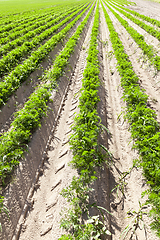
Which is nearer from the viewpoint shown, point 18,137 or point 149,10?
point 18,137

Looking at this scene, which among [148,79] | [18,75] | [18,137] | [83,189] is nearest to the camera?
[83,189]

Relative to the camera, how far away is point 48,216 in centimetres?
397

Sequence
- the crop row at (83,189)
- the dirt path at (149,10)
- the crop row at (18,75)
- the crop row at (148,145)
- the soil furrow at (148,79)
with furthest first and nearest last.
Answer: the dirt path at (149,10) < the soil furrow at (148,79) < the crop row at (18,75) < the crop row at (148,145) < the crop row at (83,189)

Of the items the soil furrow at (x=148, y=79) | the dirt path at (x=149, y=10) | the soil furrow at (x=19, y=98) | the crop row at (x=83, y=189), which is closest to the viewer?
the crop row at (x=83, y=189)

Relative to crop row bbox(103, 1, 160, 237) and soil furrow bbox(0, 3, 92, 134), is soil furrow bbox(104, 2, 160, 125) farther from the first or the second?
soil furrow bbox(0, 3, 92, 134)

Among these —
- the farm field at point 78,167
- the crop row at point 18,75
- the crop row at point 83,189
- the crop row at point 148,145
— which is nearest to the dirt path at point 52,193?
the farm field at point 78,167

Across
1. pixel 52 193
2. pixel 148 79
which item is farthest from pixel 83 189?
pixel 148 79

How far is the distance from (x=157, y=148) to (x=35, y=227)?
13.7ft

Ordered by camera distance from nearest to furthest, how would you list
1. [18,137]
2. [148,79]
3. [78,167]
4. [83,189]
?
1. [83,189]
2. [78,167]
3. [18,137]
4. [148,79]

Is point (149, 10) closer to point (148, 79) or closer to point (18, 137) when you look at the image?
point (148, 79)

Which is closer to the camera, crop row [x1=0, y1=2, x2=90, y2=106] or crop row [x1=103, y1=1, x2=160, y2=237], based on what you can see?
crop row [x1=103, y1=1, x2=160, y2=237]

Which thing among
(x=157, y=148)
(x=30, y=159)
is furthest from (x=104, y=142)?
(x=30, y=159)

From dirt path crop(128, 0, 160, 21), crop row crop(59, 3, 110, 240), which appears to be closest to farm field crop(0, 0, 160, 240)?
crop row crop(59, 3, 110, 240)

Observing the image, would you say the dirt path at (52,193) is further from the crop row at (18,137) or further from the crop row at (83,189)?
the crop row at (18,137)
